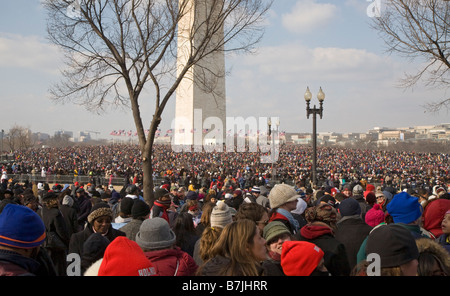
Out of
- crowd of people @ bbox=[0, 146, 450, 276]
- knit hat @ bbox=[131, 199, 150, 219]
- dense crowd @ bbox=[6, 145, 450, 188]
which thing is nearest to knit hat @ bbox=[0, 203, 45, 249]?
crowd of people @ bbox=[0, 146, 450, 276]

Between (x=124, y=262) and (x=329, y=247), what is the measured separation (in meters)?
1.78

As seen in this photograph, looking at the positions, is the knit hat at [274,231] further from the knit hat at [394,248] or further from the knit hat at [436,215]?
the knit hat at [436,215]

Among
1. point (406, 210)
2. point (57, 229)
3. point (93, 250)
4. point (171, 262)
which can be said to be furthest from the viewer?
point (57, 229)

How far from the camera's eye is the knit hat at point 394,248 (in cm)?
279

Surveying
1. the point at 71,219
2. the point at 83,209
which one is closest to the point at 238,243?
the point at 71,219

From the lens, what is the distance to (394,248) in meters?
2.80

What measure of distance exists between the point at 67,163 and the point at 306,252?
1650 inches

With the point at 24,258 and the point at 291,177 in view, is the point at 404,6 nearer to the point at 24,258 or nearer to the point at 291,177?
the point at 24,258

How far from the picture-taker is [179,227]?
5.04m

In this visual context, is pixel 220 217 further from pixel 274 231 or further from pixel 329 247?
pixel 329 247

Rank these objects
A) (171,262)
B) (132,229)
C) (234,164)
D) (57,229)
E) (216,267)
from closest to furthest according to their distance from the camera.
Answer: (216,267) < (171,262) < (132,229) < (57,229) < (234,164)

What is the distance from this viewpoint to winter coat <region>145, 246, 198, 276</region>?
3.32 metres

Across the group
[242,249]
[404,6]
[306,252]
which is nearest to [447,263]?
[306,252]

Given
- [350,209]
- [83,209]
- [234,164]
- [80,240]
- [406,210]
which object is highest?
[406,210]
